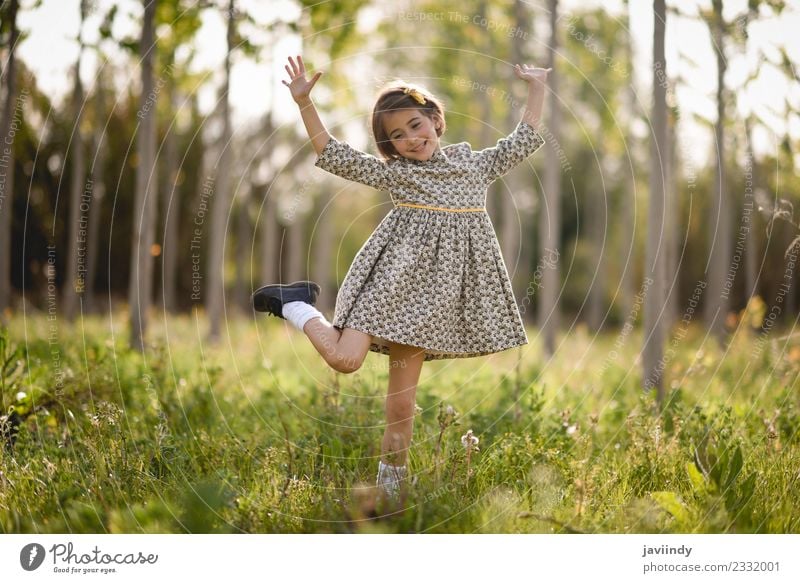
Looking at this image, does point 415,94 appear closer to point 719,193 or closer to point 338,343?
point 338,343

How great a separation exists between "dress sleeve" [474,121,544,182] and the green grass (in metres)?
1.08

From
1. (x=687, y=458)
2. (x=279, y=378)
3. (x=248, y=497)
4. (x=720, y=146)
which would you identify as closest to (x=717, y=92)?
(x=720, y=146)

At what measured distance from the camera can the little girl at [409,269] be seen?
9.57ft

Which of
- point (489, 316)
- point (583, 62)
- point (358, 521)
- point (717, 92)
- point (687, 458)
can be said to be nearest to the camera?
point (358, 521)

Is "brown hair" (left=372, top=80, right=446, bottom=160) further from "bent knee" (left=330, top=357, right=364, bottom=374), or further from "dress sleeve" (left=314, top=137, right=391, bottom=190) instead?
"bent knee" (left=330, top=357, right=364, bottom=374)

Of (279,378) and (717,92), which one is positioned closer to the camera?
(717,92)

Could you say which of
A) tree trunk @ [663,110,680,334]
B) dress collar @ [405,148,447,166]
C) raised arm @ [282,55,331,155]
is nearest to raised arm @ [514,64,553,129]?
dress collar @ [405,148,447,166]

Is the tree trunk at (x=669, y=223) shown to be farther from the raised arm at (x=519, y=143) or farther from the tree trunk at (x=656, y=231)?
the raised arm at (x=519, y=143)

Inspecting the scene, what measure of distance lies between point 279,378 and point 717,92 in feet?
10.8

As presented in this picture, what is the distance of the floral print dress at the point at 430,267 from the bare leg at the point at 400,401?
8 cm

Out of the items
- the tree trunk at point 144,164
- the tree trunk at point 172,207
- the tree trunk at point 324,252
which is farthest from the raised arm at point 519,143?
the tree trunk at point 172,207
